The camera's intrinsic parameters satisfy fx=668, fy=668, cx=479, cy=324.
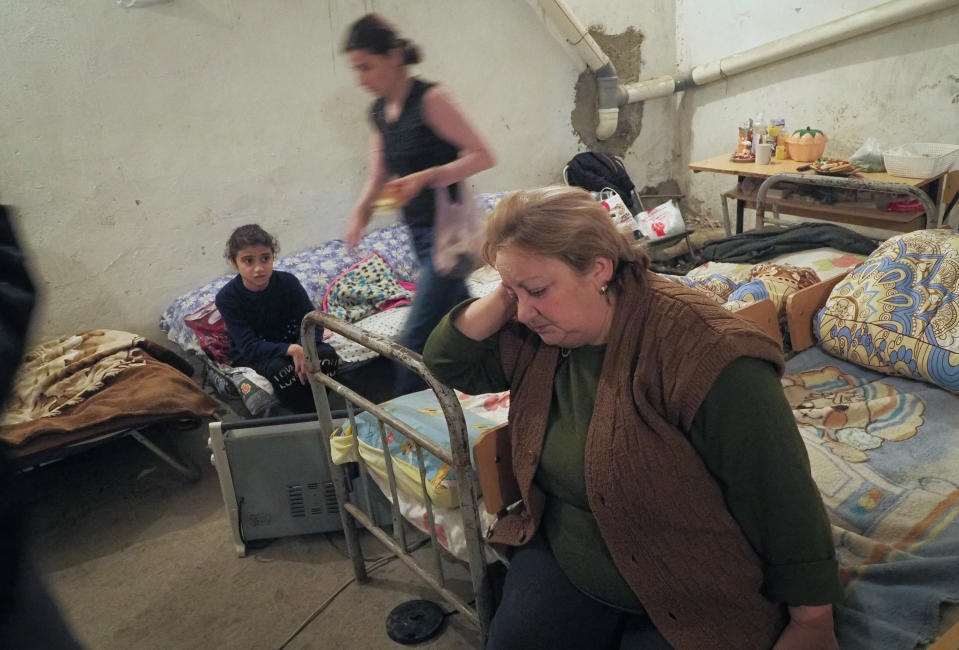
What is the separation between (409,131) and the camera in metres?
1.86

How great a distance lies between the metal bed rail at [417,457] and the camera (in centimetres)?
138

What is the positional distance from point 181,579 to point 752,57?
438cm

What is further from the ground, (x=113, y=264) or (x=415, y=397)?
(x=113, y=264)

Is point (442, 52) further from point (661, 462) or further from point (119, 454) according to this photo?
point (661, 462)

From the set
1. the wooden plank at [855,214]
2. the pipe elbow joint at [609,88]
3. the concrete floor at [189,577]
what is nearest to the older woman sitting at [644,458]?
the concrete floor at [189,577]

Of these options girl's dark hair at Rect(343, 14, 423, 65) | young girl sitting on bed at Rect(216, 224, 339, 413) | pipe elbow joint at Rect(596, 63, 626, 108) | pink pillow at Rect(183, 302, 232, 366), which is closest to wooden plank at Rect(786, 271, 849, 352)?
girl's dark hair at Rect(343, 14, 423, 65)

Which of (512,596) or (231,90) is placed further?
(231,90)

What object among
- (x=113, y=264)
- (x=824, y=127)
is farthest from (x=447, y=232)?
(x=824, y=127)

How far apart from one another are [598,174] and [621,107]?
2.45 feet

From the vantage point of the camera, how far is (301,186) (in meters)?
3.79

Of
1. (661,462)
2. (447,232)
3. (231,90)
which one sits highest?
(231,90)

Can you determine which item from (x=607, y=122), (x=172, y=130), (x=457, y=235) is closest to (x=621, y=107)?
(x=607, y=122)

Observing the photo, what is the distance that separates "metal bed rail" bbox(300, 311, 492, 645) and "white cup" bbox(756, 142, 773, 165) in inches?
123

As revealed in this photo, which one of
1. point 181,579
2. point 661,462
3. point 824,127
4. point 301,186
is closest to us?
point 661,462
